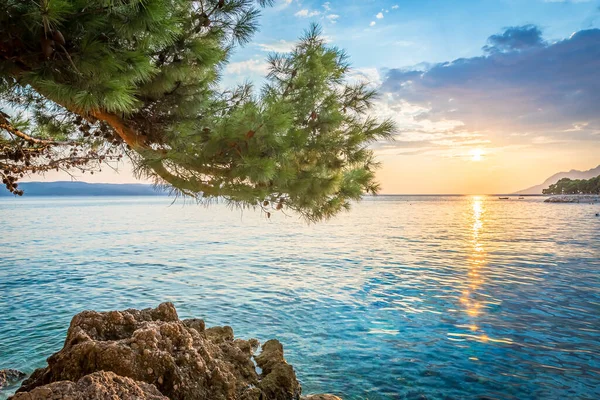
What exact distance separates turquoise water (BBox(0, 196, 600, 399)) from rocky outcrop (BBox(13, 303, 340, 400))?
158cm

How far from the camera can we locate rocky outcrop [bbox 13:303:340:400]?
3369 millimetres

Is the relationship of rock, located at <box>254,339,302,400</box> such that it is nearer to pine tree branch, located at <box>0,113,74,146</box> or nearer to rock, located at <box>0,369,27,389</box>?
rock, located at <box>0,369,27,389</box>

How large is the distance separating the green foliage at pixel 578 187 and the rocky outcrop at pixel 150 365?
13485 centimetres

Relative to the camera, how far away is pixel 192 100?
4.91 m

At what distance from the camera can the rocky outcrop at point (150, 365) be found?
3.37m

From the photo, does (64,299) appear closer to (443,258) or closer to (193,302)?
(193,302)

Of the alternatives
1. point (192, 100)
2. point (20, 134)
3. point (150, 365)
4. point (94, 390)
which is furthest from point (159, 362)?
point (20, 134)

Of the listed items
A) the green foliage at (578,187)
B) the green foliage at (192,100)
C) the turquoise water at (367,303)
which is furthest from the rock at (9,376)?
the green foliage at (578,187)

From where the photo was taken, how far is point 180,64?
444 centimetres

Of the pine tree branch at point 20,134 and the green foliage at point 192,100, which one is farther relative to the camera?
the pine tree branch at point 20,134

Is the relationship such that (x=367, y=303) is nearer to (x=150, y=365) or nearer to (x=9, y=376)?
(x=9, y=376)

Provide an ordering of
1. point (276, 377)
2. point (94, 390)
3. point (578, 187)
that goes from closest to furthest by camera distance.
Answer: point (94, 390) < point (276, 377) < point (578, 187)

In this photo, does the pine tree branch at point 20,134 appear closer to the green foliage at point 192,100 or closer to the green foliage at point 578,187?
the green foliage at point 192,100

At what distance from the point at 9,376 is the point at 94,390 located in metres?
4.39
